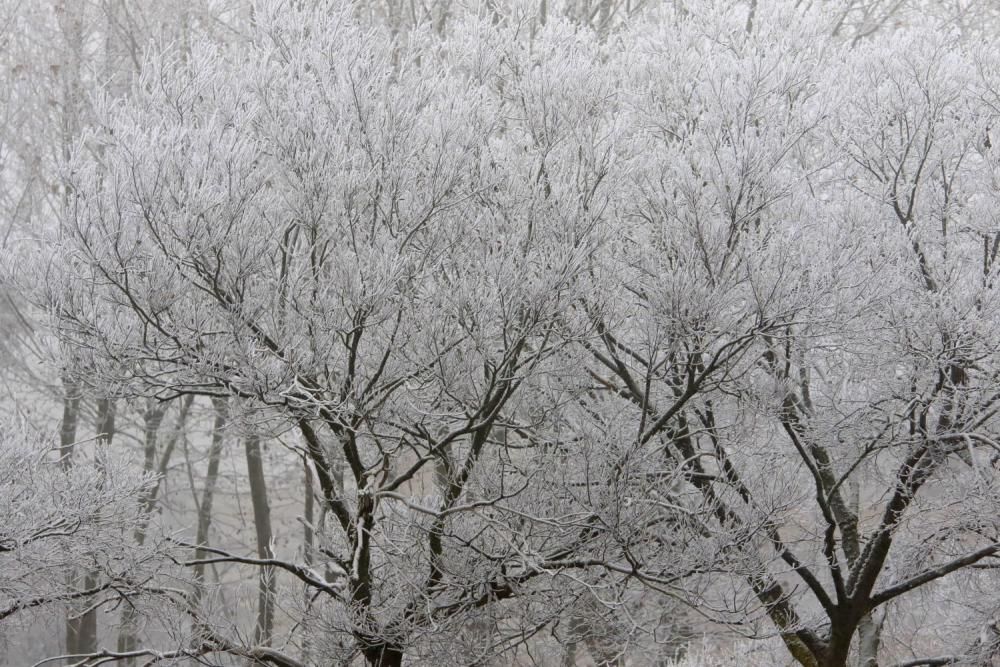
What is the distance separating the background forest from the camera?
16.8 ft

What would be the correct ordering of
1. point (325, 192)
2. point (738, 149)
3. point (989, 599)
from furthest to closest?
point (989, 599) → point (738, 149) → point (325, 192)

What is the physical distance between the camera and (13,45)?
11164 millimetres

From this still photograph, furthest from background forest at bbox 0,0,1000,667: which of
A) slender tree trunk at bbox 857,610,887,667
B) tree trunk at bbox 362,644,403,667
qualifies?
slender tree trunk at bbox 857,610,887,667

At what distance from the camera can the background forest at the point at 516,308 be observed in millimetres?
5117

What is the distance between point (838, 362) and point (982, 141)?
2.19m

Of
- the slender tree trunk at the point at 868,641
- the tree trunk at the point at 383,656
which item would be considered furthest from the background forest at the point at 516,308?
the slender tree trunk at the point at 868,641

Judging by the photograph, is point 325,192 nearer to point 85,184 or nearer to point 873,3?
point 85,184

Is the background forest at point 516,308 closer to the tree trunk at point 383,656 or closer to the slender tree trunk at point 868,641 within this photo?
the tree trunk at point 383,656

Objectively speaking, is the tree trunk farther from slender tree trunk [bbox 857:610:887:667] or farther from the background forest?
slender tree trunk [bbox 857:610:887:667]

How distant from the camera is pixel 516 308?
16.8 ft

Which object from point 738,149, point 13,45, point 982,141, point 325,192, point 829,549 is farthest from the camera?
point 13,45

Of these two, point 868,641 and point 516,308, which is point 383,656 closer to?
point 516,308

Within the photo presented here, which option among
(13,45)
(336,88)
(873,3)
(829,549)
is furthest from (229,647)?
(873,3)

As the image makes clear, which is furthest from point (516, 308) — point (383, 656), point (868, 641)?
point (868, 641)
